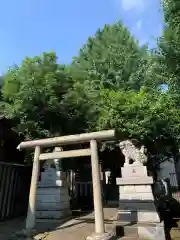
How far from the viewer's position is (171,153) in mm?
16625

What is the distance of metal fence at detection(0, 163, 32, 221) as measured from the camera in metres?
10.2

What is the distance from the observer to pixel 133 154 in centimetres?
895

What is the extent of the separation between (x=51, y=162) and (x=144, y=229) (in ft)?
16.0

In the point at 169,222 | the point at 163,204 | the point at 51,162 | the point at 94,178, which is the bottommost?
the point at 169,222

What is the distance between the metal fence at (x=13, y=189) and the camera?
10227mm

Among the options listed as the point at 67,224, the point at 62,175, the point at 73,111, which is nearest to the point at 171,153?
the point at 73,111

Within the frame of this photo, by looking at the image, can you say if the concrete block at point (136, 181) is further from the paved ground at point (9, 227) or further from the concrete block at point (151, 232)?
the paved ground at point (9, 227)

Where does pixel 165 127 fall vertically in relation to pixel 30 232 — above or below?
above

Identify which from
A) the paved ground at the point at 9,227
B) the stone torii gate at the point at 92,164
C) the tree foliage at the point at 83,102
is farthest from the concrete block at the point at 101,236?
the tree foliage at the point at 83,102

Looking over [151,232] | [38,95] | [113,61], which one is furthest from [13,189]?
[113,61]

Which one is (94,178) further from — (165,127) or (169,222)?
(165,127)

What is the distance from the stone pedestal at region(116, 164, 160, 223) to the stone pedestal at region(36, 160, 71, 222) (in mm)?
2482

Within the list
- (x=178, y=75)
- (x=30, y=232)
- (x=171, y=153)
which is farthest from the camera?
(x=171, y=153)

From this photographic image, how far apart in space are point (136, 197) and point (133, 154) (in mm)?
1523
